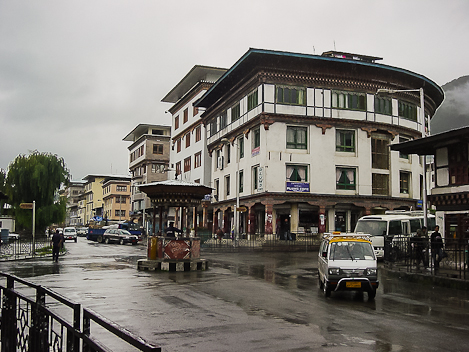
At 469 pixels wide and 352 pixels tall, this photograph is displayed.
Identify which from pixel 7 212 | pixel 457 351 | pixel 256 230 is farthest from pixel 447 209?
pixel 7 212

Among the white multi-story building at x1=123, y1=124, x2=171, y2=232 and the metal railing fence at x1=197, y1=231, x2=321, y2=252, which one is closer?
the metal railing fence at x1=197, y1=231, x2=321, y2=252

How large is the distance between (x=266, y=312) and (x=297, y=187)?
32.6 meters

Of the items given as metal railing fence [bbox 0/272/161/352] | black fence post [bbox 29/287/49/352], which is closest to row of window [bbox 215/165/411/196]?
metal railing fence [bbox 0/272/161/352]

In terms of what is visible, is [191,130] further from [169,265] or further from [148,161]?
[169,265]

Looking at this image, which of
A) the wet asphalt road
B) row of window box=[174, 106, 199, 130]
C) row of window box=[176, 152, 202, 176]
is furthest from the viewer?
row of window box=[174, 106, 199, 130]

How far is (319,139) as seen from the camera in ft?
144

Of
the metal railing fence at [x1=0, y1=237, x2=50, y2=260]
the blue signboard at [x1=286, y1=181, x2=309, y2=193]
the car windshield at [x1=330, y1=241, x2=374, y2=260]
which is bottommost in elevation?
the metal railing fence at [x1=0, y1=237, x2=50, y2=260]

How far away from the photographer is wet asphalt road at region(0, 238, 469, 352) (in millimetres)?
8172

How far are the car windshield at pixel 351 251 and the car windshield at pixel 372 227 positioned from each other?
47.2 ft

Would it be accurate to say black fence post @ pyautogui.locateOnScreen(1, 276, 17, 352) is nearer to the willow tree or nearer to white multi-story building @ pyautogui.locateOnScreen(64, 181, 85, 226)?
the willow tree

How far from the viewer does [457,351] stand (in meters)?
7.73

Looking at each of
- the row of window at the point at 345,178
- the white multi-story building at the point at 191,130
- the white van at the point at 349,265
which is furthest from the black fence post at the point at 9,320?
the white multi-story building at the point at 191,130

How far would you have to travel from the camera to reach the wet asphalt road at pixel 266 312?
8.17m

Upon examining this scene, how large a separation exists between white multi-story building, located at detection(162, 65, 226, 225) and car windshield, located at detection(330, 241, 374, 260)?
43897 mm
